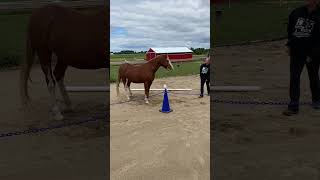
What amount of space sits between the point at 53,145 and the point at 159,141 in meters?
1.16

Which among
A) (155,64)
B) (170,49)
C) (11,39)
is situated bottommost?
(155,64)

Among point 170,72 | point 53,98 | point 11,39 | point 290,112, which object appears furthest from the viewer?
point 11,39

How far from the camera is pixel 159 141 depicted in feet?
14.9

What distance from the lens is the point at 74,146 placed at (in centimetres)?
444

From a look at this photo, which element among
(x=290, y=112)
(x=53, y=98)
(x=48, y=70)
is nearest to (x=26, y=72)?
(x=48, y=70)

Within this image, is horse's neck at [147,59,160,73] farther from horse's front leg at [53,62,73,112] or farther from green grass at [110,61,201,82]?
green grass at [110,61,201,82]

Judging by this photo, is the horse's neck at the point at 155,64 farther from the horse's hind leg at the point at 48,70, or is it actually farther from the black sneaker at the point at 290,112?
the black sneaker at the point at 290,112

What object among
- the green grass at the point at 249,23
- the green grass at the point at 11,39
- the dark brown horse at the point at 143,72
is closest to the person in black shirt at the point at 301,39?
the dark brown horse at the point at 143,72

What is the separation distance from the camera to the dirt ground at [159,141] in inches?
136

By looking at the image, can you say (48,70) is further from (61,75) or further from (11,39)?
(11,39)

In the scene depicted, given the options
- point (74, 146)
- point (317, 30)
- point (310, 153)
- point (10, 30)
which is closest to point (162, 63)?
point (317, 30)

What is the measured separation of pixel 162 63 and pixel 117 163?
15.5 feet

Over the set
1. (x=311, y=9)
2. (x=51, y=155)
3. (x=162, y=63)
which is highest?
(x=311, y=9)

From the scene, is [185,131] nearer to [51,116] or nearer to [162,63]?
[51,116]
